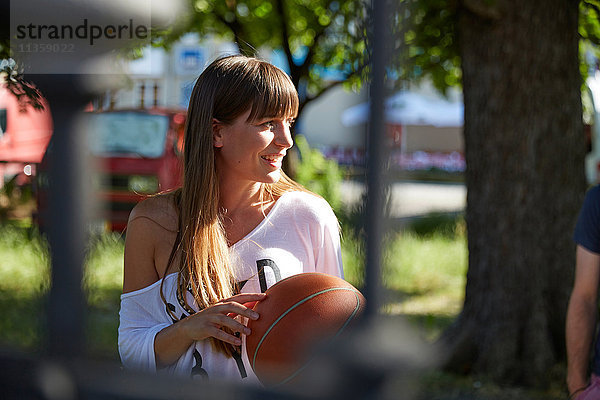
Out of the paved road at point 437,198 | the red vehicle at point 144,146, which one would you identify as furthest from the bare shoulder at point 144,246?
the paved road at point 437,198

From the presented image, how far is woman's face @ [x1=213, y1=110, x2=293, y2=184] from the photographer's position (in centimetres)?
189

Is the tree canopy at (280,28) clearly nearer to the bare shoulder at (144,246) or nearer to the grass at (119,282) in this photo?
the grass at (119,282)

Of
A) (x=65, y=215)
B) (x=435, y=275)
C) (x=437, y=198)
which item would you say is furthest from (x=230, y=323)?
(x=437, y=198)

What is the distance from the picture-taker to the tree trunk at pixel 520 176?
436 centimetres

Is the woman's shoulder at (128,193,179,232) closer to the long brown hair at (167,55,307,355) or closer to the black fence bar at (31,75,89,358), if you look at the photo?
the long brown hair at (167,55,307,355)

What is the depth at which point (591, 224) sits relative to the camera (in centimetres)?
216

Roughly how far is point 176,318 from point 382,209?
1306 millimetres

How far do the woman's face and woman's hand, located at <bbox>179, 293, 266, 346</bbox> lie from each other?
0.37m

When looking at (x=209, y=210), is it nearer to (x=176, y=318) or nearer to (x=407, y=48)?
(x=176, y=318)

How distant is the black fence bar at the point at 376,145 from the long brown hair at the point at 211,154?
1.18 meters

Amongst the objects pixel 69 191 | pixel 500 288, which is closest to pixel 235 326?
pixel 69 191

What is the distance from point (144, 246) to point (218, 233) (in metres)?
0.20

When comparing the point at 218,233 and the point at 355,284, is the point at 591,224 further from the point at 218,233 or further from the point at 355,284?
the point at 355,284

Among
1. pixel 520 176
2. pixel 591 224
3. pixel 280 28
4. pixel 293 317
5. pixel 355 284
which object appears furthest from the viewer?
pixel 280 28
